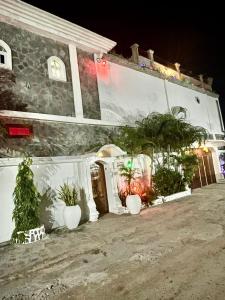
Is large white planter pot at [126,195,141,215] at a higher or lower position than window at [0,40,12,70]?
lower

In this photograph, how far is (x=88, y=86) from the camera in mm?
10188

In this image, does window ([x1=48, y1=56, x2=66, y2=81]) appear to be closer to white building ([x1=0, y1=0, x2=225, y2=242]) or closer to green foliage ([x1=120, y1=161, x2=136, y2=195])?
white building ([x1=0, y1=0, x2=225, y2=242])

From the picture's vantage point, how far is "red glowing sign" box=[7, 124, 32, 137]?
7.31 m

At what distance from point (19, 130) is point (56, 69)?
3290 mm

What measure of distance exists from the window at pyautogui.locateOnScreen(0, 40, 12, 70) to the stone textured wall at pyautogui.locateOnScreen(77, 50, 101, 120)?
9.83 ft

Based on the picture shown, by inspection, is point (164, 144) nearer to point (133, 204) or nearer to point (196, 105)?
point (133, 204)

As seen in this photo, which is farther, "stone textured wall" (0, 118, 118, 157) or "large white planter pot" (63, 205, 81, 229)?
"large white planter pot" (63, 205, 81, 229)

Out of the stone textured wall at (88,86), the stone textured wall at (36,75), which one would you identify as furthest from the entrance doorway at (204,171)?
the stone textured wall at (36,75)

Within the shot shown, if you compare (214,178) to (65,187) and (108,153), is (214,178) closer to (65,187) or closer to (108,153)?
(108,153)

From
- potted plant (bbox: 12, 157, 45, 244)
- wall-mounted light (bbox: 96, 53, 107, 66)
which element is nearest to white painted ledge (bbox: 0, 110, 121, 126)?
potted plant (bbox: 12, 157, 45, 244)

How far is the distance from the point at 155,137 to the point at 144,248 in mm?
6989

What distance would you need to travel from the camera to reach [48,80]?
8.86 metres

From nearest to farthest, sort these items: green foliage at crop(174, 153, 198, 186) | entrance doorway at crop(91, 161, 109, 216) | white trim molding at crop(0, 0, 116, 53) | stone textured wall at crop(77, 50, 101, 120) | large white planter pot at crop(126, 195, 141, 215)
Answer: white trim molding at crop(0, 0, 116, 53)
large white planter pot at crop(126, 195, 141, 215)
entrance doorway at crop(91, 161, 109, 216)
stone textured wall at crop(77, 50, 101, 120)
green foliage at crop(174, 153, 198, 186)

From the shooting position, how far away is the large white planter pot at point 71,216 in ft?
24.6
